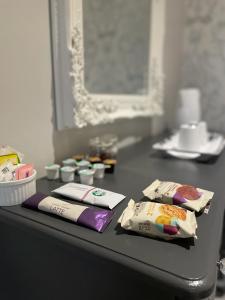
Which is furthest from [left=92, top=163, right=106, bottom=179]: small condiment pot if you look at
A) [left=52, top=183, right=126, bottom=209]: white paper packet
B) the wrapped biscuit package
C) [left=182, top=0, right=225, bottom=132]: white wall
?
[left=182, top=0, right=225, bottom=132]: white wall

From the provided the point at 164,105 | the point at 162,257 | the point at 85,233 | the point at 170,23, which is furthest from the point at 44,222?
the point at 170,23

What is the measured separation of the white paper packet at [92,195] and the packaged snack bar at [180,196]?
0.20ft

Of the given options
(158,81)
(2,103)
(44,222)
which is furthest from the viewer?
(158,81)

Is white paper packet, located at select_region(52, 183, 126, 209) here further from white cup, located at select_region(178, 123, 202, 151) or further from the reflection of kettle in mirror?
the reflection of kettle in mirror

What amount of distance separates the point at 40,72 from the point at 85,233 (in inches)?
15.4

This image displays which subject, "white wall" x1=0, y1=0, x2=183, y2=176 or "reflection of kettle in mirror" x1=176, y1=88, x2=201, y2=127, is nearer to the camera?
"white wall" x1=0, y1=0, x2=183, y2=176

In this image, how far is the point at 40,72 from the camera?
0.62 m

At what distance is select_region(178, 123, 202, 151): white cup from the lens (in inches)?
33.1

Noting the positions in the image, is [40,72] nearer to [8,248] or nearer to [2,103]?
[2,103]

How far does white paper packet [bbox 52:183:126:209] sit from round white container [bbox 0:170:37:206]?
0.06 m

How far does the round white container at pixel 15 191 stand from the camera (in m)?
0.48

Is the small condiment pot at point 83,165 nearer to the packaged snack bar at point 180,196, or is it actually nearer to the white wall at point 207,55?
the packaged snack bar at point 180,196

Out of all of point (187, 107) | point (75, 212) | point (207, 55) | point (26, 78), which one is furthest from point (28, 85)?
point (207, 55)

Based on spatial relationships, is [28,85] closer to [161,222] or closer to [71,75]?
[71,75]
